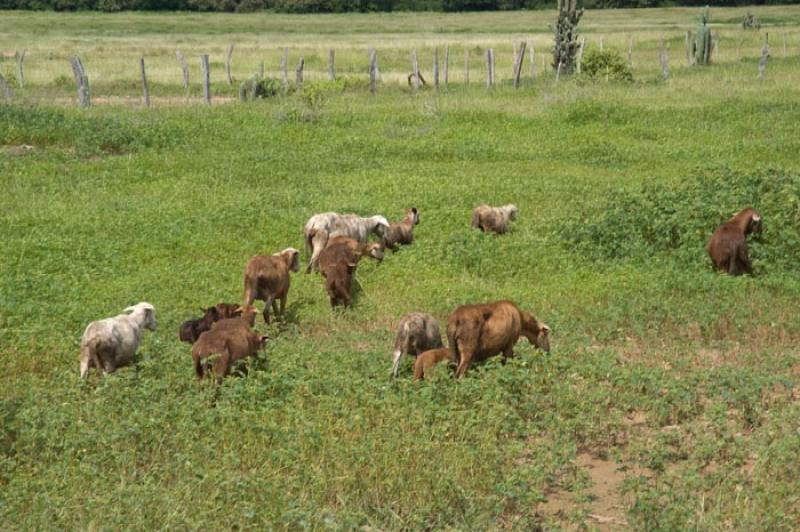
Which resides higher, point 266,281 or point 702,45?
point 702,45

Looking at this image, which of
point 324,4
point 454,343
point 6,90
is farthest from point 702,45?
point 324,4

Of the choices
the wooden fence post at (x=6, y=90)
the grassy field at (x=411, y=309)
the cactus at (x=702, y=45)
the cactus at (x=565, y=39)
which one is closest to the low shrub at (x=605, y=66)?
the cactus at (x=565, y=39)

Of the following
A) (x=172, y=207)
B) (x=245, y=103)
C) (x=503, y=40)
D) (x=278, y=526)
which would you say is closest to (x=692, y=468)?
(x=278, y=526)

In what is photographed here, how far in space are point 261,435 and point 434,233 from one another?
8934 mm

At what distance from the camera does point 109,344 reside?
1114cm

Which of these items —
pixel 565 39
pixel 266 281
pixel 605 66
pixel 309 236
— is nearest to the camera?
pixel 266 281

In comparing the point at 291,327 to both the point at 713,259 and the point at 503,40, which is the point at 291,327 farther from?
the point at 503,40

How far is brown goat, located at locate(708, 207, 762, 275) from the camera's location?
1480 cm

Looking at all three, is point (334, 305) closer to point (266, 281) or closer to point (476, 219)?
point (266, 281)

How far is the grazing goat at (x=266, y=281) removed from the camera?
13312 mm

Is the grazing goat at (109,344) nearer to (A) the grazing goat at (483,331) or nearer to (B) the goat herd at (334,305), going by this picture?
(B) the goat herd at (334,305)

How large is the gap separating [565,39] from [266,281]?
2821 cm

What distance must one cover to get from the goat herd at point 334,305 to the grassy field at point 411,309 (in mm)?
265

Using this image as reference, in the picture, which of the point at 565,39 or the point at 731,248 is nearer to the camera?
the point at 731,248
